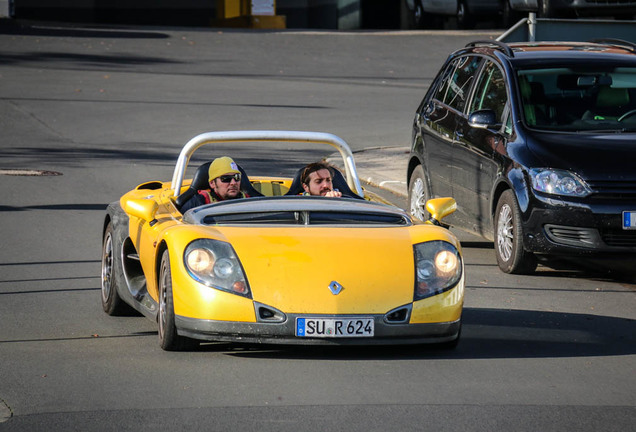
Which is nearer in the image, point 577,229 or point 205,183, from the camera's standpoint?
point 205,183

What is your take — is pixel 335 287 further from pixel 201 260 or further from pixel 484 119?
pixel 484 119

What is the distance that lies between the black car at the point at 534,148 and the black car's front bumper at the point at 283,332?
10.7 feet

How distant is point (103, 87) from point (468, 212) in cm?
1713

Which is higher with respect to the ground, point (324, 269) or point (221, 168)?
point (221, 168)

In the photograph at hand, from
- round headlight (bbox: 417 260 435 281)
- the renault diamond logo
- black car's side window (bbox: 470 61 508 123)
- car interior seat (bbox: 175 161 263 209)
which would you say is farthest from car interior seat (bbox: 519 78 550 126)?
the renault diamond logo

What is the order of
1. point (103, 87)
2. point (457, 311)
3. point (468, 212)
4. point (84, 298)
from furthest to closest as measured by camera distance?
point (103, 87) < point (468, 212) < point (84, 298) < point (457, 311)

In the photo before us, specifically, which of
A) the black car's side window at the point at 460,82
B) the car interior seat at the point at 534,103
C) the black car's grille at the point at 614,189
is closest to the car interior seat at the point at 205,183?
the black car's grille at the point at 614,189

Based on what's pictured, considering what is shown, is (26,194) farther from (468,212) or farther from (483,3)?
(483,3)

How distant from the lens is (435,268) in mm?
7922

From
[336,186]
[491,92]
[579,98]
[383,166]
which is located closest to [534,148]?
[579,98]

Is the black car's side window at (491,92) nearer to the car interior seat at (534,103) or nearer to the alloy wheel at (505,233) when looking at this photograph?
the car interior seat at (534,103)

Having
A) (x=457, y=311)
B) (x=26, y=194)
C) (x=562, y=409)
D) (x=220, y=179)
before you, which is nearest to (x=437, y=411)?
(x=562, y=409)

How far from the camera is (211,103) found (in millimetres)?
25906

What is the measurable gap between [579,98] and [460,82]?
160 cm
